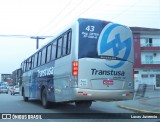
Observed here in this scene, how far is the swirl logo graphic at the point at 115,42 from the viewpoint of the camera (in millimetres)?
13703

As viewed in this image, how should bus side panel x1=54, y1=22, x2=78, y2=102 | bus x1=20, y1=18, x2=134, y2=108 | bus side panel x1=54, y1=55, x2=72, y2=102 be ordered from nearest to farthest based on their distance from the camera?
bus x1=20, y1=18, x2=134, y2=108, bus side panel x1=54, y1=22, x2=78, y2=102, bus side panel x1=54, y1=55, x2=72, y2=102

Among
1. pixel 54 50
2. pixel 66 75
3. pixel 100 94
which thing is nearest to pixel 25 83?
pixel 54 50

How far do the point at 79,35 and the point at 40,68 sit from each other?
261 inches

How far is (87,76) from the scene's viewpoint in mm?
13273

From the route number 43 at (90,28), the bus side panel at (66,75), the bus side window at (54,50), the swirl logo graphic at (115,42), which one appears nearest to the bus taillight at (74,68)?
the bus side panel at (66,75)

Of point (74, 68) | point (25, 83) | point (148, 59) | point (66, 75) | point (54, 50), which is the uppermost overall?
point (148, 59)

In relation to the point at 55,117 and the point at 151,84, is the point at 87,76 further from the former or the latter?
the point at 151,84

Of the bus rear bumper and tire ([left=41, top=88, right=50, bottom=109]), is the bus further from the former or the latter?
tire ([left=41, top=88, right=50, bottom=109])

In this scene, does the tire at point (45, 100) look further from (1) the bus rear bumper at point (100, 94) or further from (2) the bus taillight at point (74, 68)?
(1) the bus rear bumper at point (100, 94)

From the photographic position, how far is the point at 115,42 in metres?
13.9

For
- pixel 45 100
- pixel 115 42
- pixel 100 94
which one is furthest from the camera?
pixel 45 100

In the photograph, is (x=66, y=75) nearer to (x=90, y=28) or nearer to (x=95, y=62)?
(x=95, y=62)

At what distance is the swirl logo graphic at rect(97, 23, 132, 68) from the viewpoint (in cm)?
1370

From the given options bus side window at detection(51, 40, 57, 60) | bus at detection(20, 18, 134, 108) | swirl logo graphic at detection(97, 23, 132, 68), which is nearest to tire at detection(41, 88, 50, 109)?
bus side window at detection(51, 40, 57, 60)
